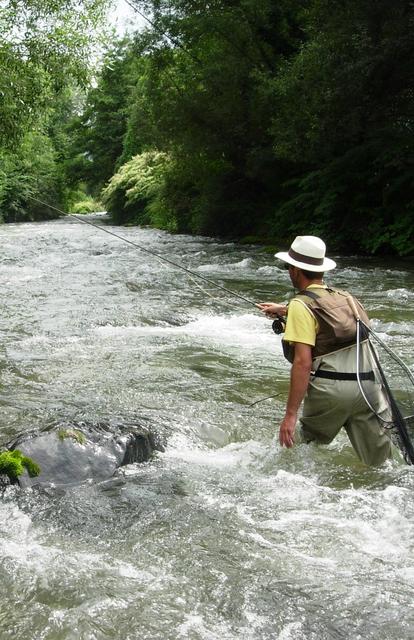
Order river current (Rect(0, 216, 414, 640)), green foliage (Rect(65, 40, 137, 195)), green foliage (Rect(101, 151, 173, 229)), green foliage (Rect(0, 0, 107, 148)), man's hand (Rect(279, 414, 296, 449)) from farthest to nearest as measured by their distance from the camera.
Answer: green foliage (Rect(65, 40, 137, 195)) → green foliage (Rect(101, 151, 173, 229)) → green foliage (Rect(0, 0, 107, 148)) → man's hand (Rect(279, 414, 296, 449)) → river current (Rect(0, 216, 414, 640))

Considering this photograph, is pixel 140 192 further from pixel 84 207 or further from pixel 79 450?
pixel 79 450

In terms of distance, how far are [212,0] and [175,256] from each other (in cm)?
963

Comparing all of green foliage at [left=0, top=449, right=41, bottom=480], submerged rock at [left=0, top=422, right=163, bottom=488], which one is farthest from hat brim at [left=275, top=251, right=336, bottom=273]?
green foliage at [left=0, top=449, right=41, bottom=480]

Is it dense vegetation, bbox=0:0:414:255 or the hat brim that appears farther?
dense vegetation, bbox=0:0:414:255

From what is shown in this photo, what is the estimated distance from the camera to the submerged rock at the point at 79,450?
504 centimetres

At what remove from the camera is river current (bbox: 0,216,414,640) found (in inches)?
137

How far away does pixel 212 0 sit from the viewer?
24719 mm

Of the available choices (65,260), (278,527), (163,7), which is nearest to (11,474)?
(278,527)

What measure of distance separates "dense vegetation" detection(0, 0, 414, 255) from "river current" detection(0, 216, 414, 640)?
739 cm

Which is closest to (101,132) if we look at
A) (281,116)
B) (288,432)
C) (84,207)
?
(84,207)

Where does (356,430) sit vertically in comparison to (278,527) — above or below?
above

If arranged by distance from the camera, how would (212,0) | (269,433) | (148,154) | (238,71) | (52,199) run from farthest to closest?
1. (52,199)
2. (148,154)
3. (212,0)
4. (238,71)
5. (269,433)

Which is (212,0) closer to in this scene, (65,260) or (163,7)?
(163,7)

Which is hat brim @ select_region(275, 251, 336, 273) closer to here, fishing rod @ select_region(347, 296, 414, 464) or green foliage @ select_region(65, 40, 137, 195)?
fishing rod @ select_region(347, 296, 414, 464)
